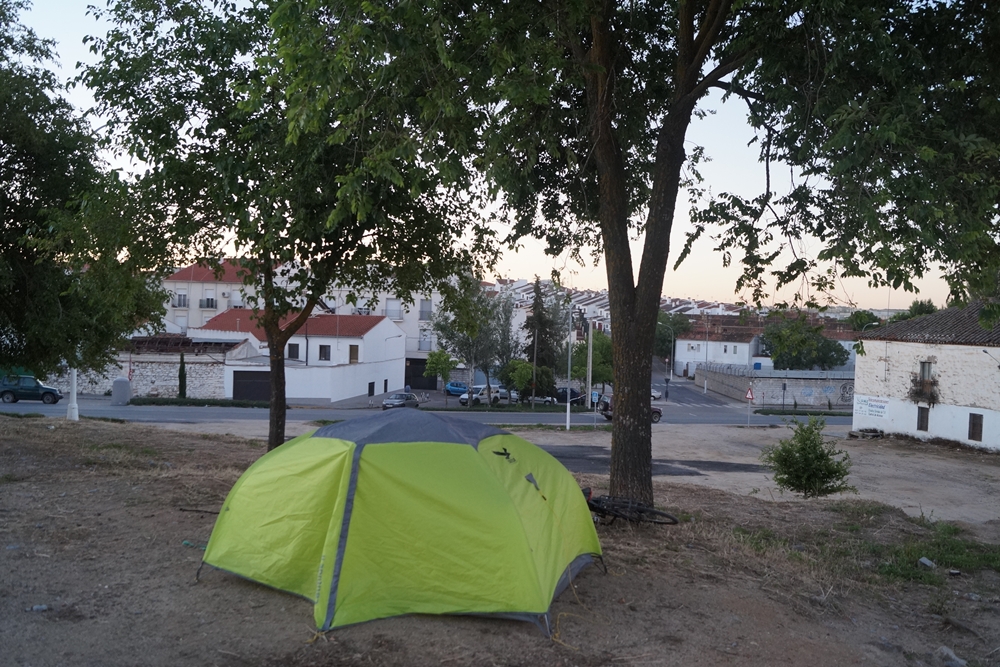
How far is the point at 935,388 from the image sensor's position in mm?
35219

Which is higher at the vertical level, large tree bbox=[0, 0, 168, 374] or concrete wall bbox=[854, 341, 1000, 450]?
large tree bbox=[0, 0, 168, 374]

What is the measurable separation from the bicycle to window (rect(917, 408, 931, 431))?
3256 cm

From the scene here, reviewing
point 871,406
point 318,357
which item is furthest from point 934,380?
point 318,357

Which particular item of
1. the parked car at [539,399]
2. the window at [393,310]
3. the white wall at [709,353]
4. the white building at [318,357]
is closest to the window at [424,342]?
the window at [393,310]

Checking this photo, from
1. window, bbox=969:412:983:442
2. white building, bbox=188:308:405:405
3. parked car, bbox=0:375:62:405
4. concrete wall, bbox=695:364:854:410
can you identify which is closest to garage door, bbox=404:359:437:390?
white building, bbox=188:308:405:405

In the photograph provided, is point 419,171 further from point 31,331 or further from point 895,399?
point 895,399

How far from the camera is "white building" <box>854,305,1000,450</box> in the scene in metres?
32.8

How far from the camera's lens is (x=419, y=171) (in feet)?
25.7

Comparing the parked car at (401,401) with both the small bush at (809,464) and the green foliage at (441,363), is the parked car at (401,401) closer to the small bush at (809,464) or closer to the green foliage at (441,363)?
the green foliage at (441,363)

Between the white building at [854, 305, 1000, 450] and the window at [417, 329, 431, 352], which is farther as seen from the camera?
the window at [417, 329, 431, 352]

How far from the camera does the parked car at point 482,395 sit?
52.8m

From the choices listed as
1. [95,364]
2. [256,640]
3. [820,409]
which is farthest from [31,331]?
[820,409]

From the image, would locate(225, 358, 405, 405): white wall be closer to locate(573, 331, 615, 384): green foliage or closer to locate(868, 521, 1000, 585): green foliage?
locate(573, 331, 615, 384): green foliage

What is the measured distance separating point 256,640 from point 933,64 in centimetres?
815
